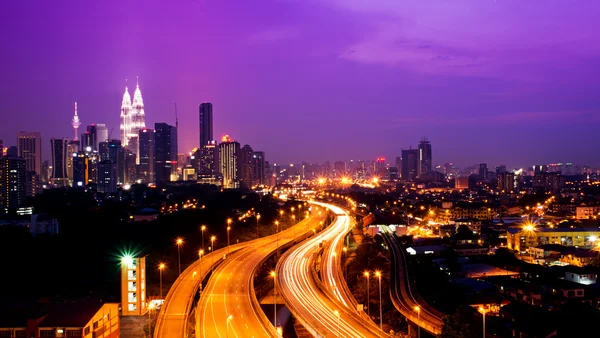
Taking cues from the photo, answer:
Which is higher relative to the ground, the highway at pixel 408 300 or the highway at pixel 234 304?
the highway at pixel 234 304

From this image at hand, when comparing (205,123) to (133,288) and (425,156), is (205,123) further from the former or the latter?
(133,288)

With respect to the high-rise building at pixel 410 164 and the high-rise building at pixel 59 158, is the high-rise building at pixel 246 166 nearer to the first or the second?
the high-rise building at pixel 59 158

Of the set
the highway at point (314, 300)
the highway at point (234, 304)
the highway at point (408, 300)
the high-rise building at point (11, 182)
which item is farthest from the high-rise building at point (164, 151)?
the highway at point (408, 300)

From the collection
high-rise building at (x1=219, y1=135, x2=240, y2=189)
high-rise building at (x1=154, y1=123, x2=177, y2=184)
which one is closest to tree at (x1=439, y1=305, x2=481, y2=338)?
high-rise building at (x1=219, y1=135, x2=240, y2=189)

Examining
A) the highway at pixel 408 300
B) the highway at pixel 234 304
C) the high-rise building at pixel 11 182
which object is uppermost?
the high-rise building at pixel 11 182

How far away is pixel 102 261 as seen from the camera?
20141 millimetres

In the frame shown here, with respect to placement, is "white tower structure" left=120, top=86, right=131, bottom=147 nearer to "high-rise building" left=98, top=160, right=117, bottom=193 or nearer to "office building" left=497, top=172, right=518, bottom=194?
"high-rise building" left=98, top=160, right=117, bottom=193

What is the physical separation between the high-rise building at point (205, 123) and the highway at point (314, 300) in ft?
285

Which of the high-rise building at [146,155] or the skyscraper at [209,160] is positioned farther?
the high-rise building at [146,155]

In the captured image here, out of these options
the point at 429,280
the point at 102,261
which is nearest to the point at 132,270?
the point at 102,261

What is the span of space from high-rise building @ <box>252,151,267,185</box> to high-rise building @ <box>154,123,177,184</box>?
1379 centimetres

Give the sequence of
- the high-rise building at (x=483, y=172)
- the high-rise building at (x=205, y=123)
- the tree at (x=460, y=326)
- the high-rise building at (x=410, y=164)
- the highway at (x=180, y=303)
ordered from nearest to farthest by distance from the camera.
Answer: the tree at (x=460, y=326)
the highway at (x=180, y=303)
the high-rise building at (x=205, y=123)
the high-rise building at (x=483, y=172)
the high-rise building at (x=410, y=164)

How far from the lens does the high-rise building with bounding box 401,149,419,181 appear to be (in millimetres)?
124125

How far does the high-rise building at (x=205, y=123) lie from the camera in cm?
10719
